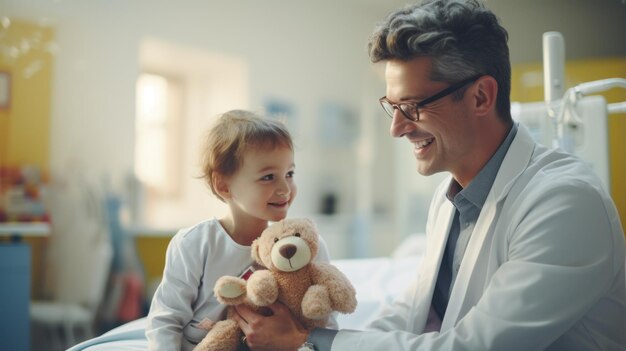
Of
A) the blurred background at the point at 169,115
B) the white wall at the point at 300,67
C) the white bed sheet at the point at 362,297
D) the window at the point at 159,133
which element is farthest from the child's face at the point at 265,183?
the window at the point at 159,133

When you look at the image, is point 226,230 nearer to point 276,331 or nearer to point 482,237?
point 276,331

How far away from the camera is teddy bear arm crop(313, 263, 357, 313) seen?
3.64 ft

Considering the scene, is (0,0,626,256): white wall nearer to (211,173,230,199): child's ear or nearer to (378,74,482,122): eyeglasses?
(378,74,482,122): eyeglasses

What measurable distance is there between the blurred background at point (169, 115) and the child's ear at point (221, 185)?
1421mm

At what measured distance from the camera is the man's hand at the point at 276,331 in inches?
44.8

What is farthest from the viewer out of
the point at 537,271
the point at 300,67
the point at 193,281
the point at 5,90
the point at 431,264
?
the point at 300,67


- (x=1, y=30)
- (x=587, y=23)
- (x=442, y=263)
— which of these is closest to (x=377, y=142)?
(x=587, y=23)

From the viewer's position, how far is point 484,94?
1267mm

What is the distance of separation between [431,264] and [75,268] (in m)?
2.85

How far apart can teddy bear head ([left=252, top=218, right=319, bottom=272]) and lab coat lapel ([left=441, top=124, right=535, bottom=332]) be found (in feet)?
1.07

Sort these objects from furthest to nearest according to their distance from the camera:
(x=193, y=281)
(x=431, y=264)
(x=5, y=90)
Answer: (x=5, y=90), (x=431, y=264), (x=193, y=281)

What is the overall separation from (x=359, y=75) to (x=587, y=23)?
223 centimetres

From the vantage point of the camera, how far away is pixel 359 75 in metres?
5.37

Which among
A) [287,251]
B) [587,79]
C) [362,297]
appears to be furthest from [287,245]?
[587,79]
